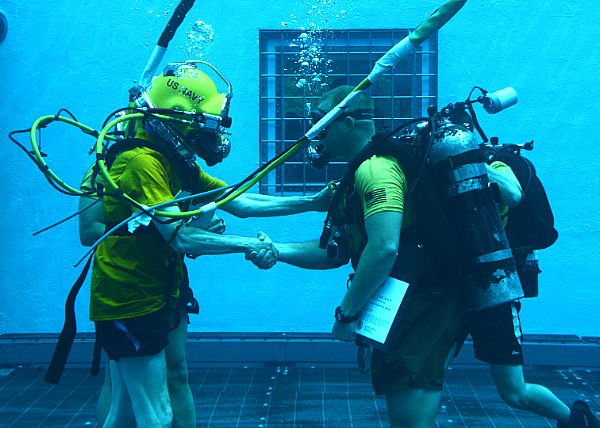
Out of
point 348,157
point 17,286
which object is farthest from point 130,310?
point 17,286

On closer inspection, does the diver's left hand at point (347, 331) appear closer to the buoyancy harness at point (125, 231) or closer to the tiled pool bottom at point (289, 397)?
the buoyancy harness at point (125, 231)

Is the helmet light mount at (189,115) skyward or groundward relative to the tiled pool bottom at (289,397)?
skyward

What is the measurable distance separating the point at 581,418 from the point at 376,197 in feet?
6.53

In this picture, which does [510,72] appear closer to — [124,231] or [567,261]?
[567,261]

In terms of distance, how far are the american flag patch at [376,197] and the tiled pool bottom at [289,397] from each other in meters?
2.37

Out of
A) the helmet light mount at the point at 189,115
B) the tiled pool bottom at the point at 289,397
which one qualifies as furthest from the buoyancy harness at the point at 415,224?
the tiled pool bottom at the point at 289,397

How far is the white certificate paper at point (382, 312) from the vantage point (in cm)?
302

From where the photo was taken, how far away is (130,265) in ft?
10.9

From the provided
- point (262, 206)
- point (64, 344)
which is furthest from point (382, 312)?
point (64, 344)

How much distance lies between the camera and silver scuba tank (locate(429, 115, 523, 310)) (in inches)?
119

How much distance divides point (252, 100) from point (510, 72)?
6.63ft

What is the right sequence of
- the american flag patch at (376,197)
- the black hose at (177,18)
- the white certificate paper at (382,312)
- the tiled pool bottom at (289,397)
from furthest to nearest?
the tiled pool bottom at (289,397) < the black hose at (177,18) < the white certificate paper at (382,312) < the american flag patch at (376,197)

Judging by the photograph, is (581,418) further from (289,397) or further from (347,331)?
(289,397)

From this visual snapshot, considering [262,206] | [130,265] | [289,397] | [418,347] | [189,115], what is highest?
[189,115]
